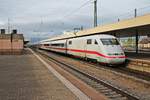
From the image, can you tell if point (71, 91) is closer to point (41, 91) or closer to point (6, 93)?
A: point (41, 91)

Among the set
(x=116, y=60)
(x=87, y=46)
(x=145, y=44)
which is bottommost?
(x=116, y=60)

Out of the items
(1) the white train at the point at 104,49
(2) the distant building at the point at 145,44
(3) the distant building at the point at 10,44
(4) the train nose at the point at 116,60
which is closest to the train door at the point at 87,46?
(1) the white train at the point at 104,49

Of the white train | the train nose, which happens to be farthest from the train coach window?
the train nose

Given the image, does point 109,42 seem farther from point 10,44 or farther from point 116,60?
point 10,44

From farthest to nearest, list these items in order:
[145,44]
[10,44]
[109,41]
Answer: [145,44] < [10,44] < [109,41]

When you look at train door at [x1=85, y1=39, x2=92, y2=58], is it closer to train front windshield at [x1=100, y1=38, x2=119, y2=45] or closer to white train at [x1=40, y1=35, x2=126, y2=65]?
white train at [x1=40, y1=35, x2=126, y2=65]

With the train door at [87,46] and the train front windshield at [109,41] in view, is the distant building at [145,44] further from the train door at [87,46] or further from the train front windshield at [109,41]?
the train front windshield at [109,41]

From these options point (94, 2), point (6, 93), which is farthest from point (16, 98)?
point (94, 2)

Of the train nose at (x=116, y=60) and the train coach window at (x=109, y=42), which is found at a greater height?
the train coach window at (x=109, y=42)

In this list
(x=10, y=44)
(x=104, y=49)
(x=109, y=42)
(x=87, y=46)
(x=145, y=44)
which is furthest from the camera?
(x=145, y=44)

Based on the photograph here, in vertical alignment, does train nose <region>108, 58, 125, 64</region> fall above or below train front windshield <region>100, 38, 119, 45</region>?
below

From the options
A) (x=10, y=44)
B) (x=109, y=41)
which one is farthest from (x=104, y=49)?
(x=10, y=44)

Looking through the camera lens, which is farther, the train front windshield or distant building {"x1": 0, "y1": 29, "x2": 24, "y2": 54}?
distant building {"x1": 0, "y1": 29, "x2": 24, "y2": 54}

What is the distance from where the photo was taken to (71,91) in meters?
10.7
